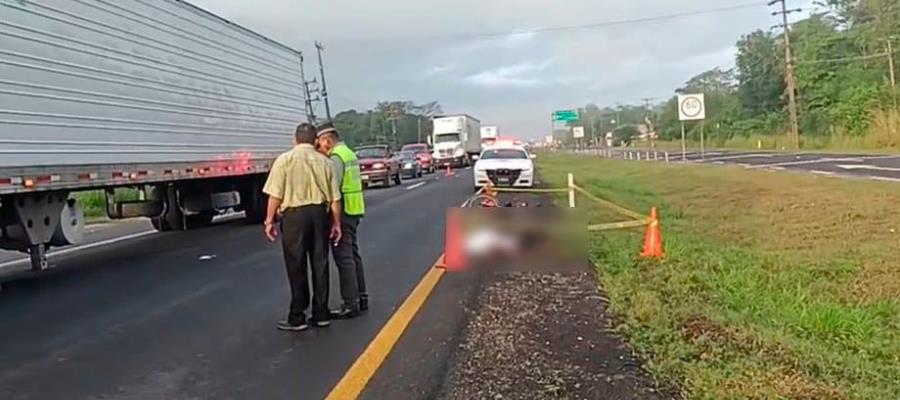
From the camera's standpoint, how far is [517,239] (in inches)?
512

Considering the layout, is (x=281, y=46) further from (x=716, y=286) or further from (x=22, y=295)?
(x=716, y=286)

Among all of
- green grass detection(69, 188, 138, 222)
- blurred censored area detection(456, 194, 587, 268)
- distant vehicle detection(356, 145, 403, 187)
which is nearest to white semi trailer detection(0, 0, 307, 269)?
green grass detection(69, 188, 138, 222)

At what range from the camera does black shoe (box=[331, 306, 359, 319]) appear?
27.2 ft

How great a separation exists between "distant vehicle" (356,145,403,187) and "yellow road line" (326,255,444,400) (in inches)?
1101

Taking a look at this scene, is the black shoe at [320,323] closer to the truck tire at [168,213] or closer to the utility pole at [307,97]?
the truck tire at [168,213]

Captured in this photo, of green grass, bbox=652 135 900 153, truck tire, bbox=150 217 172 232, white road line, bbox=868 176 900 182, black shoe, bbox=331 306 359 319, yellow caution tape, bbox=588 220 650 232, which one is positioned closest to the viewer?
black shoe, bbox=331 306 359 319

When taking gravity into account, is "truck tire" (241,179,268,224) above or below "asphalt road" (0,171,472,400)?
above

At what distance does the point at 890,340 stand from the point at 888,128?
5290 centimetres

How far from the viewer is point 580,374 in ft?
19.4

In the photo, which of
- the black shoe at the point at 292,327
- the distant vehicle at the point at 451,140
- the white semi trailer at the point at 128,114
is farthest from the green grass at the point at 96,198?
the distant vehicle at the point at 451,140

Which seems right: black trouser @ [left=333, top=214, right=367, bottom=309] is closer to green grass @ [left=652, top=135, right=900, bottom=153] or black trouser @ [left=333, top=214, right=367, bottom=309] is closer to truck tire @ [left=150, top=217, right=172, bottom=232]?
truck tire @ [left=150, top=217, right=172, bottom=232]

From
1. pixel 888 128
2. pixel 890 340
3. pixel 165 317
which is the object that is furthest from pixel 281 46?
pixel 888 128

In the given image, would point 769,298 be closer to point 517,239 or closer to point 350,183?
point 350,183

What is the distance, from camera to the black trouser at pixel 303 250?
777 centimetres
